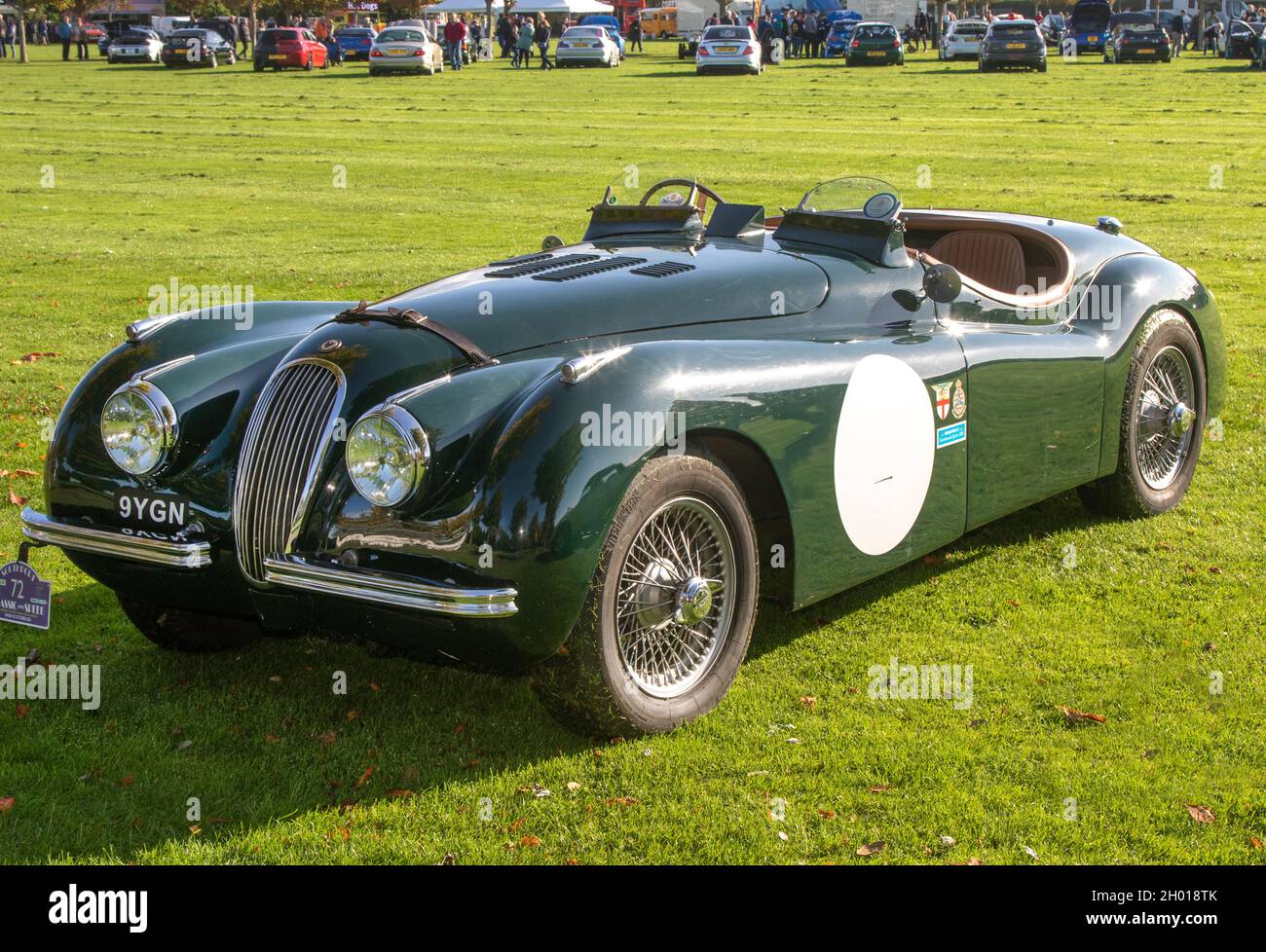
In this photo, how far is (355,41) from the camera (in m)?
56.4

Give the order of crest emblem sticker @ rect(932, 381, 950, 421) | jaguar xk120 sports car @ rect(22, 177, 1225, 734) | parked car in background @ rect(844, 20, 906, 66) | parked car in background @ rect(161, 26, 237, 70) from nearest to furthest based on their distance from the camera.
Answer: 1. jaguar xk120 sports car @ rect(22, 177, 1225, 734)
2. crest emblem sticker @ rect(932, 381, 950, 421)
3. parked car in background @ rect(844, 20, 906, 66)
4. parked car in background @ rect(161, 26, 237, 70)

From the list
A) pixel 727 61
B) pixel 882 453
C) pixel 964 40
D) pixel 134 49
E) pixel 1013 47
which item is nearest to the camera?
pixel 882 453

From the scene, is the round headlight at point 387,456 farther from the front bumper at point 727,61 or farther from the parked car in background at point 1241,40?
the parked car in background at point 1241,40

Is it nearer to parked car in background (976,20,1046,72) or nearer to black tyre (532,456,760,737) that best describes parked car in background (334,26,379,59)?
parked car in background (976,20,1046,72)

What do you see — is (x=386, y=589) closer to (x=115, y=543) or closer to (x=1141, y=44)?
(x=115, y=543)

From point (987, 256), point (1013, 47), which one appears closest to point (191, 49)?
point (1013, 47)

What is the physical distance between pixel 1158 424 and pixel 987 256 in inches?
48.1

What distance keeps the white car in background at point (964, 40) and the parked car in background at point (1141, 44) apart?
209 inches

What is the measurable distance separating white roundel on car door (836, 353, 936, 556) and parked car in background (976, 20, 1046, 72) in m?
45.3

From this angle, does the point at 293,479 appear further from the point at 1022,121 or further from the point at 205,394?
the point at 1022,121

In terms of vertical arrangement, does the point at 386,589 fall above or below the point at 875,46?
below

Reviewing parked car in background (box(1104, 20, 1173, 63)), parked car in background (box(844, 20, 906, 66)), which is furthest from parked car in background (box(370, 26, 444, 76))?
parked car in background (box(1104, 20, 1173, 63))

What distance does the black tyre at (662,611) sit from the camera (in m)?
4.39

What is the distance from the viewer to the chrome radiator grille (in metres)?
4.59
